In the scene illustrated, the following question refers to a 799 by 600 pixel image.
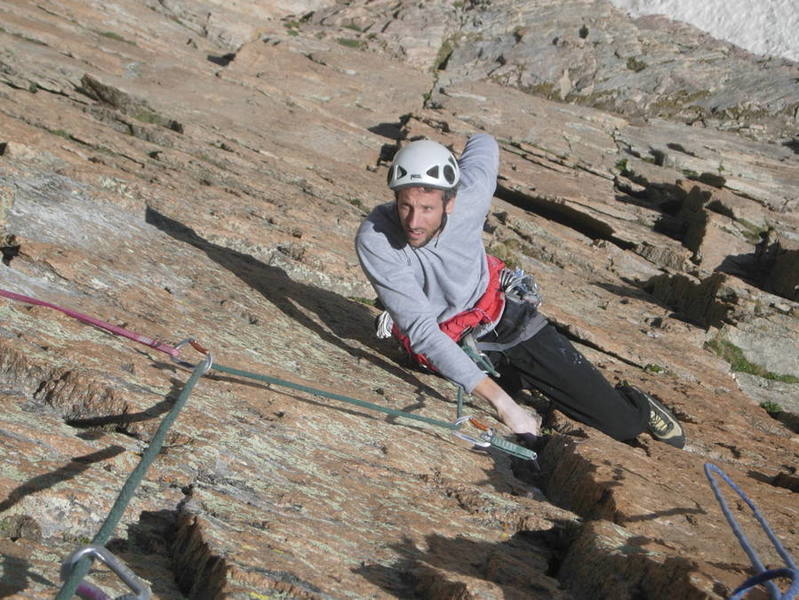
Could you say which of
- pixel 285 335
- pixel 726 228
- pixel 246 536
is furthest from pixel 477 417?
pixel 726 228

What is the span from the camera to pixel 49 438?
3.82 m

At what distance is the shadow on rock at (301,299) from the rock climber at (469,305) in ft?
1.20

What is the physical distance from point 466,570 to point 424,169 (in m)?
3.21

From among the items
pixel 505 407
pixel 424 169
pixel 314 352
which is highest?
pixel 424 169

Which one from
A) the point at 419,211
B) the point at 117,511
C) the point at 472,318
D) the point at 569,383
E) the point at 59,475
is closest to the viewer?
the point at 117,511

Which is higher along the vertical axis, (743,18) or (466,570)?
(743,18)

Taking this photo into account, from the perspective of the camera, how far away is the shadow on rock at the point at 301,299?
276 inches

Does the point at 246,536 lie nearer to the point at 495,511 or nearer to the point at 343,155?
the point at 495,511

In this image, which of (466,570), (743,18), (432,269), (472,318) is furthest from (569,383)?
(743,18)

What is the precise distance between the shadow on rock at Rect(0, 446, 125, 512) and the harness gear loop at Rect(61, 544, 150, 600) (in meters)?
0.74

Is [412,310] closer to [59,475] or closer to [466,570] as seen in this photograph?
[466,570]

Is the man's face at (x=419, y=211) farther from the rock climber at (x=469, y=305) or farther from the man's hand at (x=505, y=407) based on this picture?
the man's hand at (x=505, y=407)

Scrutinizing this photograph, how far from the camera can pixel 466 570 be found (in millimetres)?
3709

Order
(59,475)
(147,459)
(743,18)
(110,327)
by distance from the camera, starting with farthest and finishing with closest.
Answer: (743,18) → (110,327) → (59,475) → (147,459)
